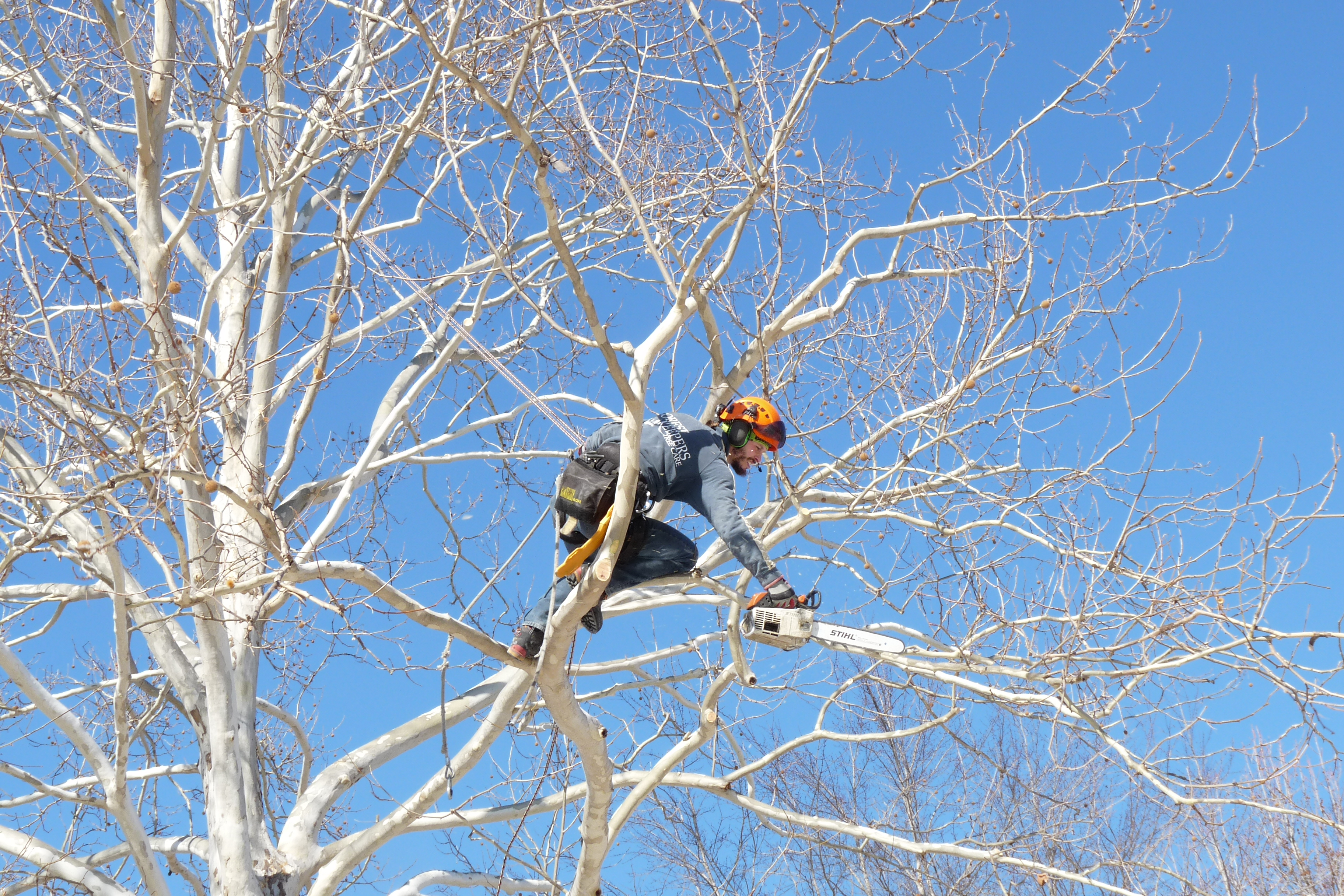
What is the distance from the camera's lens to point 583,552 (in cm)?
511

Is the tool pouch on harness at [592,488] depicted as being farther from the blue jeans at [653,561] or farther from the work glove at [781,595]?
the work glove at [781,595]

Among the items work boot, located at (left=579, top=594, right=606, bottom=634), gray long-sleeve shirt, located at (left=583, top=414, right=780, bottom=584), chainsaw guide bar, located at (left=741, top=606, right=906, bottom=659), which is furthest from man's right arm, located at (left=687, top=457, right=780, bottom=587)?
work boot, located at (left=579, top=594, right=606, bottom=634)

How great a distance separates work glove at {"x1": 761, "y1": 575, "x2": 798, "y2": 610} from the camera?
4891 mm

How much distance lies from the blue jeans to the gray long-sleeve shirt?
0.18 metres

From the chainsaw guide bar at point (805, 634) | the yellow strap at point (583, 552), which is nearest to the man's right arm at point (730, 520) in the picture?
the chainsaw guide bar at point (805, 634)

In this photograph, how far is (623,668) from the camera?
7.87 metres

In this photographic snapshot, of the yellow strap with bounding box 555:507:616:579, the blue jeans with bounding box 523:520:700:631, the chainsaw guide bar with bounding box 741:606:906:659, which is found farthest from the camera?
the blue jeans with bounding box 523:520:700:631

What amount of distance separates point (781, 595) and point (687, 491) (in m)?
0.73

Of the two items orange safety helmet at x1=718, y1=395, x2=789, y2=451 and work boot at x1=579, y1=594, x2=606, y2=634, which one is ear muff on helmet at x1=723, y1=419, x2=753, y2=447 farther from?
work boot at x1=579, y1=594, x2=606, y2=634

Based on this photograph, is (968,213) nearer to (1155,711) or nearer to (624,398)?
(1155,711)

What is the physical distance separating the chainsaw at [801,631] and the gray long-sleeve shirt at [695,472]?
15 centimetres

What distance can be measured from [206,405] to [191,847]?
3907 mm

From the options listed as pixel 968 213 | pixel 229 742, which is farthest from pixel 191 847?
pixel 968 213

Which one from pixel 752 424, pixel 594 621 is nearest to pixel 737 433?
pixel 752 424
